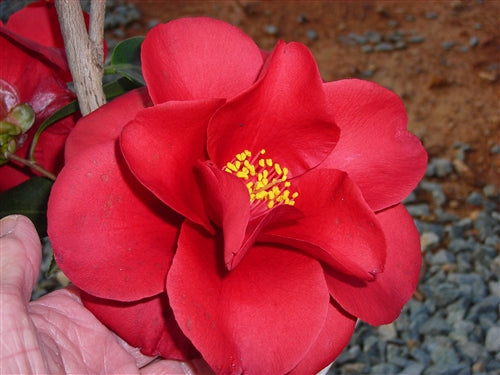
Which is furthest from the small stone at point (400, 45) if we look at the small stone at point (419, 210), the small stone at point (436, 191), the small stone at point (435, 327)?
the small stone at point (435, 327)

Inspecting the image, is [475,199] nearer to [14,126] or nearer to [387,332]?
[387,332]

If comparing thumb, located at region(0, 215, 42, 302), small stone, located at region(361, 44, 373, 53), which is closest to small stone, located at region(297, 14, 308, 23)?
small stone, located at region(361, 44, 373, 53)

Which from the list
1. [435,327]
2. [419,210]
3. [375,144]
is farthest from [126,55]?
[419,210]

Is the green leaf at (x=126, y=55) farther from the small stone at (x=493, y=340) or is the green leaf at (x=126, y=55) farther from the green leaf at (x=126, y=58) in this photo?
the small stone at (x=493, y=340)

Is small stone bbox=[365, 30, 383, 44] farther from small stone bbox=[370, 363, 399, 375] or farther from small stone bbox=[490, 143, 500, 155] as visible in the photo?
small stone bbox=[370, 363, 399, 375]

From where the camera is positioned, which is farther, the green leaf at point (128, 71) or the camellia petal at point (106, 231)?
the green leaf at point (128, 71)

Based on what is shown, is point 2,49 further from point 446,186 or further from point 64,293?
point 446,186
